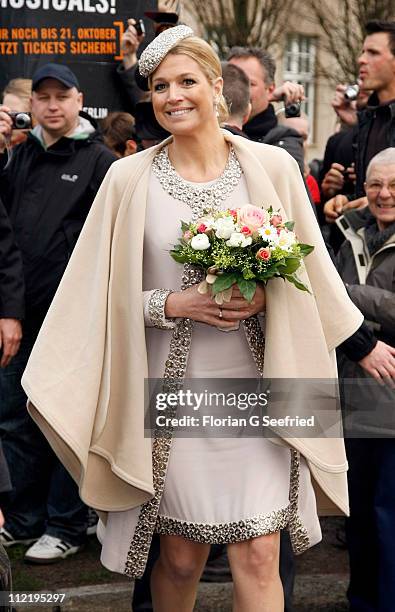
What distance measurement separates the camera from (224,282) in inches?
163

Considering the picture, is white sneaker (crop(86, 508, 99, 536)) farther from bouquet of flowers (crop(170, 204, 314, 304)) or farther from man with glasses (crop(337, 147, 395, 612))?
bouquet of flowers (crop(170, 204, 314, 304))

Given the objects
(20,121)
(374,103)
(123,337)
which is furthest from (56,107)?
(123,337)

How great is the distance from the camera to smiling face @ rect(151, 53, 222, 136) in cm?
444

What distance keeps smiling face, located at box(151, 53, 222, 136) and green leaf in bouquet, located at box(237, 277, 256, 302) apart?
0.69 m

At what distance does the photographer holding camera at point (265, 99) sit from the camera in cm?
664

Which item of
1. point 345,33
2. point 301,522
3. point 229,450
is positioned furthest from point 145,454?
point 345,33

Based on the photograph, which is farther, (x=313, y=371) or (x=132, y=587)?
(x=132, y=587)

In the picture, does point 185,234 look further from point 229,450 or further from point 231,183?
point 229,450

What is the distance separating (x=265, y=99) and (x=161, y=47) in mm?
2760

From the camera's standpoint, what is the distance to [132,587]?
5676 mm

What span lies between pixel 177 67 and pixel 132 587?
2573 millimetres

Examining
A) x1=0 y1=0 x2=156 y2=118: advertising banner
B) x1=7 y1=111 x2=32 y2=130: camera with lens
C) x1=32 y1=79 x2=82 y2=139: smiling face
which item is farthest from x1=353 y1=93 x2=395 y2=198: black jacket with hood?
x1=7 y1=111 x2=32 y2=130: camera with lens

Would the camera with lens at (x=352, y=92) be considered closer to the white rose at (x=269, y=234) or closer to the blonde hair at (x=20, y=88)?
the blonde hair at (x=20, y=88)

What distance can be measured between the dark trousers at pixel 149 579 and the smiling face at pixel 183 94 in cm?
187
